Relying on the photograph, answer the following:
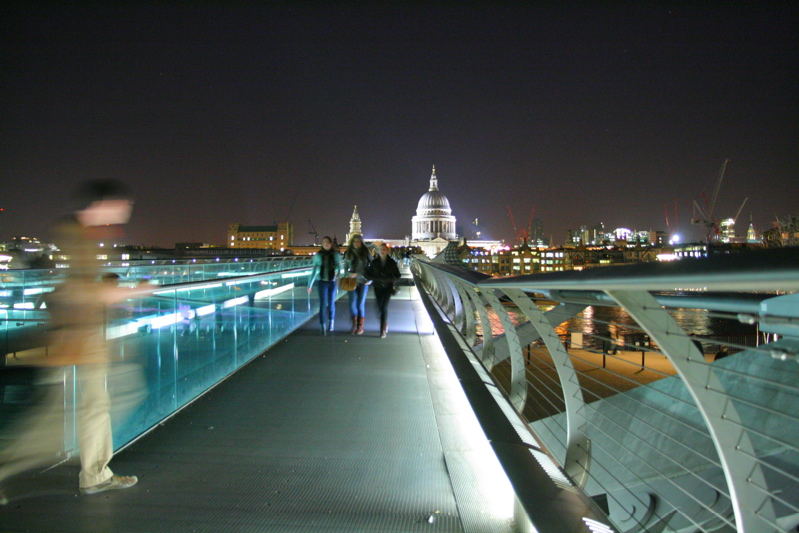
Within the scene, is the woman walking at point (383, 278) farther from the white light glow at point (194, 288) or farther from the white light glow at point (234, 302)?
the white light glow at point (194, 288)

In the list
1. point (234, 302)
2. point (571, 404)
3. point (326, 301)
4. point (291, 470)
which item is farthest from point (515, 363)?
point (326, 301)

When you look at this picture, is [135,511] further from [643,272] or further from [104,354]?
[643,272]

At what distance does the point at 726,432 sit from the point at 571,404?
138 centimetres

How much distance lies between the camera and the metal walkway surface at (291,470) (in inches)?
107

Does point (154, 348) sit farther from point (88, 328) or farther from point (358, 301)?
point (358, 301)

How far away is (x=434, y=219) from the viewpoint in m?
156

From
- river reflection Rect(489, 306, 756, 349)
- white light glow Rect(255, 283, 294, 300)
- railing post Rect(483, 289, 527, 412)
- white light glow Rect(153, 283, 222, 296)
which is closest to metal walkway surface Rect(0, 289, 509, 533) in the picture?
railing post Rect(483, 289, 527, 412)

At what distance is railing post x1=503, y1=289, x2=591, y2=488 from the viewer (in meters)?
3.04

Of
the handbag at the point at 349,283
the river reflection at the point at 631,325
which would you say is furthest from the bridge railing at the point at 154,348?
the river reflection at the point at 631,325

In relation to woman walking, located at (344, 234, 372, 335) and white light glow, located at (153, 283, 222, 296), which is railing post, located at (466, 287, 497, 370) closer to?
white light glow, located at (153, 283, 222, 296)

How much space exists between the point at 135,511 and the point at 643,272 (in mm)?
2625

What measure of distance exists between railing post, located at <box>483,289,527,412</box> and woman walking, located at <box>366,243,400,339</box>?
412 centimetres

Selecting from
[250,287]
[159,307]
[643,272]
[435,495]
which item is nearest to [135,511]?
[435,495]

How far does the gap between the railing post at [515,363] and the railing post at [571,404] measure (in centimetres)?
86
